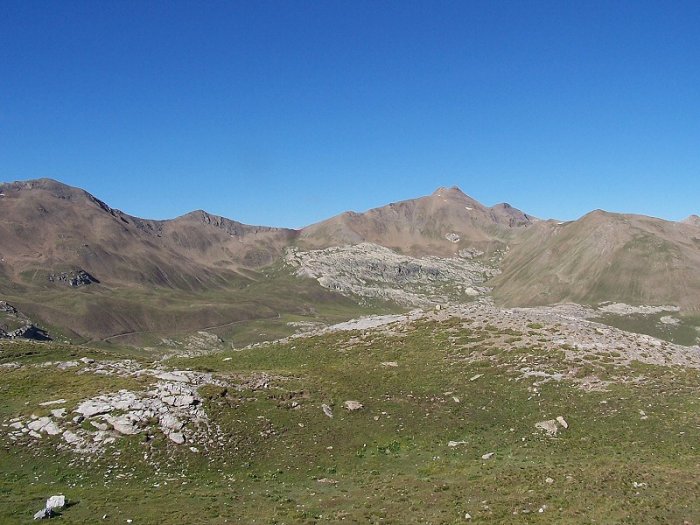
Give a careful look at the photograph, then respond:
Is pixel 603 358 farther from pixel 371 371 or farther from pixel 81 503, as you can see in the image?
A: pixel 81 503

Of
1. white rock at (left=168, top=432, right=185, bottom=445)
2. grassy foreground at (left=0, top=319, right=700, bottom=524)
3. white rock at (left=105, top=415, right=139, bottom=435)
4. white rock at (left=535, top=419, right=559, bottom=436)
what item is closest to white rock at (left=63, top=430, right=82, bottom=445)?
grassy foreground at (left=0, top=319, right=700, bottom=524)

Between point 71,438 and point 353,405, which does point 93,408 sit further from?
point 353,405

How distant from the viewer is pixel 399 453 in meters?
38.4

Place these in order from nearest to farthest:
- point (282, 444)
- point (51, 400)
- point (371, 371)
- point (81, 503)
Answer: point (81, 503), point (282, 444), point (51, 400), point (371, 371)

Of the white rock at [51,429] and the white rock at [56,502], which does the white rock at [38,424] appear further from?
the white rock at [56,502]

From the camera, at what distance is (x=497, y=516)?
26625 millimetres

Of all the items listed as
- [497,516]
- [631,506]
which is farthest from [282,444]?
[631,506]

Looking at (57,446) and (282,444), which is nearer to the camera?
(57,446)

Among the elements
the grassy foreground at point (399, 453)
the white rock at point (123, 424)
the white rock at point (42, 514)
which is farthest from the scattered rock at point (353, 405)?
the white rock at point (42, 514)

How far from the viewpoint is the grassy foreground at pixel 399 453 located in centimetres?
2817

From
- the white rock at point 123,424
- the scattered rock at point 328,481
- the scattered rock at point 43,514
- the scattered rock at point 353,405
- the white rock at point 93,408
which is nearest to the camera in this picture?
the scattered rock at point 43,514

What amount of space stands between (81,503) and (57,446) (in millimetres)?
9374

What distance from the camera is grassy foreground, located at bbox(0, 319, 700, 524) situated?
2817 centimetres

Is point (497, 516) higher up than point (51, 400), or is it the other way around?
point (51, 400)
